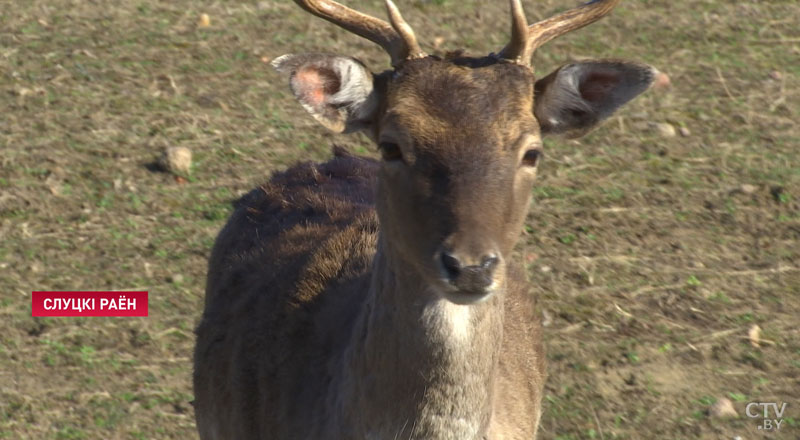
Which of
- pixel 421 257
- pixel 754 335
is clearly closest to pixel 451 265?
pixel 421 257

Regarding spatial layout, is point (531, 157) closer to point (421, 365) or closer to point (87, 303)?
point (421, 365)

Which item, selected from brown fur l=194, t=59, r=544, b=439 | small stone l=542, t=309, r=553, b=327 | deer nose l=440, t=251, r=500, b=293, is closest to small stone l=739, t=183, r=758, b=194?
small stone l=542, t=309, r=553, b=327

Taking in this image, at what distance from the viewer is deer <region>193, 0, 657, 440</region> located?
13.3ft

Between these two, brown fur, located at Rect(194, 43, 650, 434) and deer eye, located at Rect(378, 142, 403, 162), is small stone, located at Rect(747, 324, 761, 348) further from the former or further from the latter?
deer eye, located at Rect(378, 142, 403, 162)

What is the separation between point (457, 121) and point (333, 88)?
551 mm

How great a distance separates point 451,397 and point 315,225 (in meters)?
1.64

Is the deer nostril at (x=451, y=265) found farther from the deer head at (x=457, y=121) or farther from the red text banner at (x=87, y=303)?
the red text banner at (x=87, y=303)

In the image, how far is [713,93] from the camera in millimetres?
10242

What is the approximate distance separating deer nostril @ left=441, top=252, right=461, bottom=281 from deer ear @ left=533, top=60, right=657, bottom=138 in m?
0.81

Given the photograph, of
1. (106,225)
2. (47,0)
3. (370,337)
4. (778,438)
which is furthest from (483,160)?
(47,0)

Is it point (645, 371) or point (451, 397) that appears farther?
point (645, 371)

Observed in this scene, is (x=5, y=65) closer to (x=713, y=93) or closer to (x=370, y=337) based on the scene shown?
(x=713, y=93)

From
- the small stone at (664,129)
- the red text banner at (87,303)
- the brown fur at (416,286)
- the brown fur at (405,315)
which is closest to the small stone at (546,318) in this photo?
the brown fur at (405,315)

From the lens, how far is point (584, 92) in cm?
451
